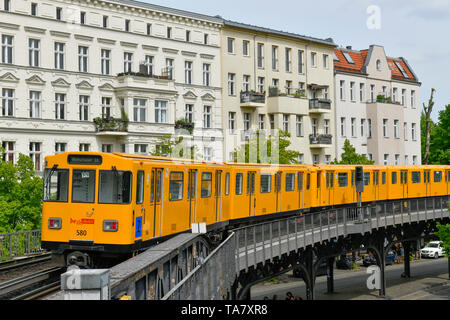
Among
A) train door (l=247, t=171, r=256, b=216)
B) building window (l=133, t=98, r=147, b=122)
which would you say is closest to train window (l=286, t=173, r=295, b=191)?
train door (l=247, t=171, r=256, b=216)

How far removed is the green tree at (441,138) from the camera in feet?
232

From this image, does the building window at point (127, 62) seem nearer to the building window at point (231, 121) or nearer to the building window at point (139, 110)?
the building window at point (139, 110)

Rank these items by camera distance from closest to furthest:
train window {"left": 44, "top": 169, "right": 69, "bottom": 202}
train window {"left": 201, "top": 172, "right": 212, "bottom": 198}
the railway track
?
the railway track, train window {"left": 44, "top": 169, "right": 69, "bottom": 202}, train window {"left": 201, "top": 172, "right": 212, "bottom": 198}

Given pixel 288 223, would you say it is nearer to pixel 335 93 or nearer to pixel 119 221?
pixel 119 221

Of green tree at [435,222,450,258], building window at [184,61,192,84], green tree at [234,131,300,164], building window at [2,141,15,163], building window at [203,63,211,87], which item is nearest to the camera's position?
building window at [2,141,15,163]

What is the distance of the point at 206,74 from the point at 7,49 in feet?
54.5

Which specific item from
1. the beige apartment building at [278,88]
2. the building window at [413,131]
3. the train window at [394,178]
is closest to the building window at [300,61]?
the beige apartment building at [278,88]

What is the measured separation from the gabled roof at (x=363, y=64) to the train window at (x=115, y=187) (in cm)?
5139

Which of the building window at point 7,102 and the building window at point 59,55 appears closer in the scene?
the building window at point 7,102

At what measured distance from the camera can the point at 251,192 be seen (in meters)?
29.9

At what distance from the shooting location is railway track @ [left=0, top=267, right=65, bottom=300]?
1495 centimetres

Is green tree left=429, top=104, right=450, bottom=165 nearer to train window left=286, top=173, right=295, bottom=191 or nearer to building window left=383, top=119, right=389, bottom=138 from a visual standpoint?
building window left=383, top=119, right=389, bottom=138

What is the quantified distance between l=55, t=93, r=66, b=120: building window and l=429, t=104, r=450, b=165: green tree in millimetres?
39448
